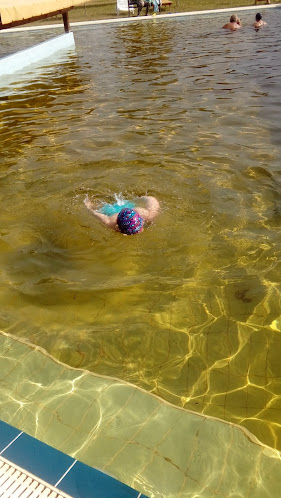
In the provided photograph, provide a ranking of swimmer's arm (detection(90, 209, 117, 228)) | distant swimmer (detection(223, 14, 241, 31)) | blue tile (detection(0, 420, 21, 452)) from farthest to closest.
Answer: distant swimmer (detection(223, 14, 241, 31)), swimmer's arm (detection(90, 209, 117, 228)), blue tile (detection(0, 420, 21, 452))

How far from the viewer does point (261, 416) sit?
288cm

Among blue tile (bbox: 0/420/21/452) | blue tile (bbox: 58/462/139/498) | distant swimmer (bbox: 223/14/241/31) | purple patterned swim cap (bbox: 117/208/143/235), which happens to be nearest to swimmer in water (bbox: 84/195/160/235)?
purple patterned swim cap (bbox: 117/208/143/235)

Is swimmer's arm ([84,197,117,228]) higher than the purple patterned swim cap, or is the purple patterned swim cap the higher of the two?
the purple patterned swim cap

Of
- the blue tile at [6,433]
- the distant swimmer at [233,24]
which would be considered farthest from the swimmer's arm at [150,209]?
the distant swimmer at [233,24]

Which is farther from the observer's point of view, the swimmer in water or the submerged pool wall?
the submerged pool wall

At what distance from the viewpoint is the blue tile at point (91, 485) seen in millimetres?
2287

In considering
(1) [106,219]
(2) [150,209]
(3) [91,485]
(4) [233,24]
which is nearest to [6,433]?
(3) [91,485]

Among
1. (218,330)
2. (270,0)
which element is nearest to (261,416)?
(218,330)

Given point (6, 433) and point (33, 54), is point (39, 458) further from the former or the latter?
point (33, 54)

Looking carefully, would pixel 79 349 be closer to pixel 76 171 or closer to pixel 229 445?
pixel 229 445

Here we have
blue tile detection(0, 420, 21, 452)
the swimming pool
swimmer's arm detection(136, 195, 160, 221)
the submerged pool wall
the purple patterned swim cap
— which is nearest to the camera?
blue tile detection(0, 420, 21, 452)

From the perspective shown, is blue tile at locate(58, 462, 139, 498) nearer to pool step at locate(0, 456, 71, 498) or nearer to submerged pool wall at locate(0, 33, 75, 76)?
pool step at locate(0, 456, 71, 498)

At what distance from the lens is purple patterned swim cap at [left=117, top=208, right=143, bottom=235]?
15.7ft

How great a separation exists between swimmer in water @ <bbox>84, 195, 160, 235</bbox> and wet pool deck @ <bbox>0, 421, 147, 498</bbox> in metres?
2.70
